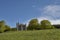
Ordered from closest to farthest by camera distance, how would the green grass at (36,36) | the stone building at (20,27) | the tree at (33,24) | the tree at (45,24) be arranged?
1. the green grass at (36,36)
2. the tree at (45,24)
3. the tree at (33,24)
4. the stone building at (20,27)

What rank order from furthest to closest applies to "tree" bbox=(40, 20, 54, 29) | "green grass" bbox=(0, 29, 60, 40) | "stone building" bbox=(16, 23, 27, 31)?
"stone building" bbox=(16, 23, 27, 31) → "tree" bbox=(40, 20, 54, 29) → "green grass" bbox=(0, 29, 60, 40)

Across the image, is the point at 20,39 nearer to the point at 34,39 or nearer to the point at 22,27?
the point at 34,39

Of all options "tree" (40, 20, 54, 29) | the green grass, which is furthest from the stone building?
the green grass

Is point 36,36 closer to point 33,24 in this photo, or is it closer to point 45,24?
point 45,24

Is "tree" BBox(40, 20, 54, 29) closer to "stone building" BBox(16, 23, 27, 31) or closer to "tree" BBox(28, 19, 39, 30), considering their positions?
"tree" BBox(28, 19, 39, 30)

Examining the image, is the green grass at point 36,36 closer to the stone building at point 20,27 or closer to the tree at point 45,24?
the tree at point 45,24

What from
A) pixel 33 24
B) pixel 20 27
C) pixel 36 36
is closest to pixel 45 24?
pixel 33 24

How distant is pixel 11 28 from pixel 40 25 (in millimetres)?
12672

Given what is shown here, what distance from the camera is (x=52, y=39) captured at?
23.6 metres

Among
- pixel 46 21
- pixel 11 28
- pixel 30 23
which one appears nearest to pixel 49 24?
pixel 46 21

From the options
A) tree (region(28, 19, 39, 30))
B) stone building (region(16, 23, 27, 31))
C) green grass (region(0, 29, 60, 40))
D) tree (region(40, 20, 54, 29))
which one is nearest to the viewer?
green grass (region(0, 29, 60, 40))

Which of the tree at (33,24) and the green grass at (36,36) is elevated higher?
the tree at (33,24)

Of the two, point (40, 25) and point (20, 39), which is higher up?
point (40, 25)

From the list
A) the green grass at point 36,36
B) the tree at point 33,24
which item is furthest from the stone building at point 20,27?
the green grass at point 36,36
